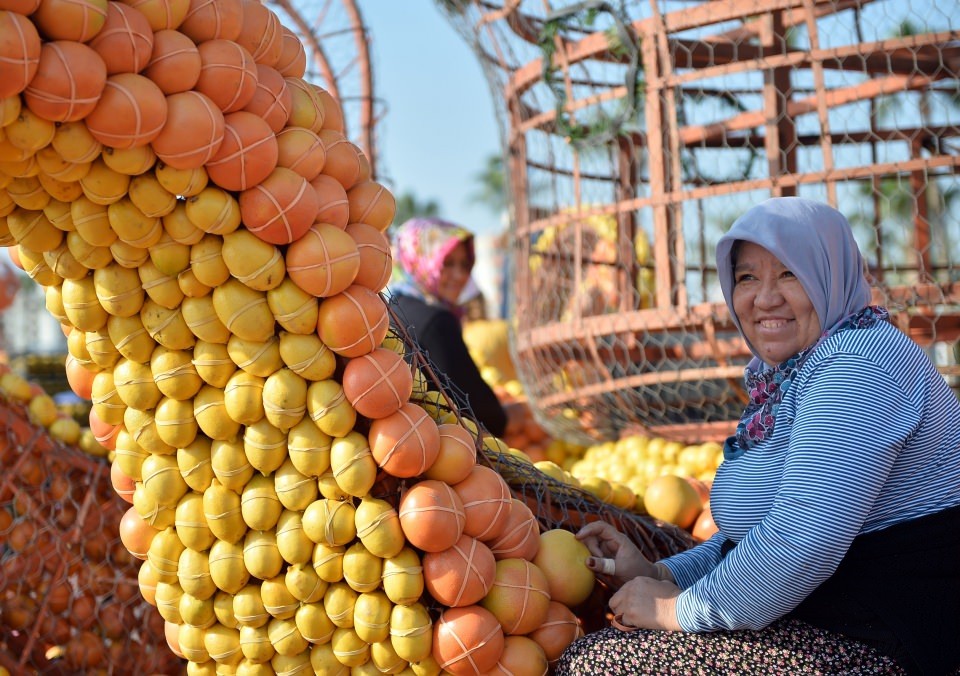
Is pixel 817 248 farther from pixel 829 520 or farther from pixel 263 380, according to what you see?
pixel 263 380

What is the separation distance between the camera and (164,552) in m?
1.81

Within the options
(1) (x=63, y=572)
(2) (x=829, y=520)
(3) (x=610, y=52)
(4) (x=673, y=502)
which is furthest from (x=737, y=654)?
(3) (x=610, y=52)

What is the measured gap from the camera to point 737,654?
5.33ft

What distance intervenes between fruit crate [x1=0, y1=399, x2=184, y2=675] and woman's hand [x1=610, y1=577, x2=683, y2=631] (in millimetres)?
1521

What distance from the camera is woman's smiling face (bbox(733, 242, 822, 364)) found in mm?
1771

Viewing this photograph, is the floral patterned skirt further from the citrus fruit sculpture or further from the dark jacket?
the dark jacket

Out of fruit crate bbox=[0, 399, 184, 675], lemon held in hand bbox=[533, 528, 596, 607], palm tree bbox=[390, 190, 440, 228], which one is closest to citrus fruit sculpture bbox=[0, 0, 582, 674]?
lemon held in hand bbox=[533, 528, 596, 607]

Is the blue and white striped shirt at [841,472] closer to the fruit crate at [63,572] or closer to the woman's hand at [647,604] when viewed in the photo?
the woman's hand at [647,604]

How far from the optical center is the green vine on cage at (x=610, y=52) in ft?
10.5

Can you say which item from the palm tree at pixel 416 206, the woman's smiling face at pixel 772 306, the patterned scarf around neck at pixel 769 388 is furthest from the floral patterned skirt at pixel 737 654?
the palm tree at pixel 416 206

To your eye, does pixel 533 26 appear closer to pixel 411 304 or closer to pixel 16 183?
pixel 411 304

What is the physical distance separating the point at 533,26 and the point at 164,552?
2547mm

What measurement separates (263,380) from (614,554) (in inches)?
33.5

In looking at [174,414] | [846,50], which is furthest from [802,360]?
[846,50]
